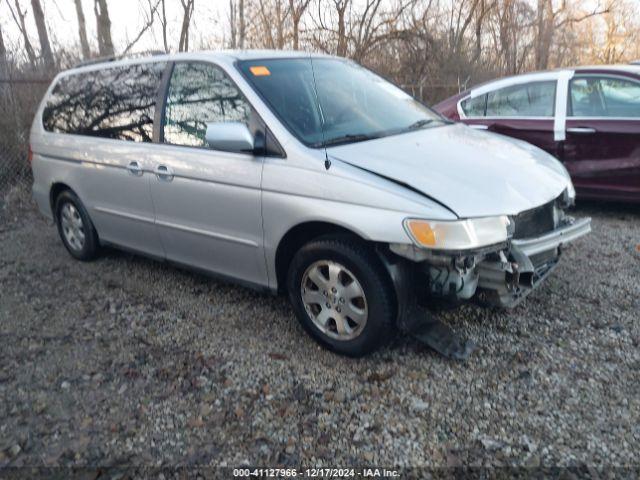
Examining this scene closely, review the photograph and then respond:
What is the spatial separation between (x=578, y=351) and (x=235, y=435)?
6.71ft

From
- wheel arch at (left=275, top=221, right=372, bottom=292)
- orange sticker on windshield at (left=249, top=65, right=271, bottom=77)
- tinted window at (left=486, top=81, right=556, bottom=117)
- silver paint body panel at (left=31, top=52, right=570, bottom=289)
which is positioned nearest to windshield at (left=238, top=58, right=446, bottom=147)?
orange sticker on windshield at (left=249, top=65, right=271, bottom=77)

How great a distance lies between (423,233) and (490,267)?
1.55 ft

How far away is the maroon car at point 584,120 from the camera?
566cm

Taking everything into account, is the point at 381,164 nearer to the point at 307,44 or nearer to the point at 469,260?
the point at 469,260

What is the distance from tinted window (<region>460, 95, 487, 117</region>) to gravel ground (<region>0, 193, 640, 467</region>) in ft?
8.76

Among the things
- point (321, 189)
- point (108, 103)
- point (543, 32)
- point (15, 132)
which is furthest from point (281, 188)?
point (543, 32)

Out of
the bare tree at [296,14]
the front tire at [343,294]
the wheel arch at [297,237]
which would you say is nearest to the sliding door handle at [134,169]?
the wheel arch at [297,237]

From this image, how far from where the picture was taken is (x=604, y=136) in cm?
572

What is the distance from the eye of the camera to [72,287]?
15.8ft

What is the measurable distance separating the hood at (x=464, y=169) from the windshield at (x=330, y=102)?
0.17 m

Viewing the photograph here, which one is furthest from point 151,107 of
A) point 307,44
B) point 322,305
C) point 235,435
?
point 307,44

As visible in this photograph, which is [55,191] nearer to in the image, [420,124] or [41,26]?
[420,124]

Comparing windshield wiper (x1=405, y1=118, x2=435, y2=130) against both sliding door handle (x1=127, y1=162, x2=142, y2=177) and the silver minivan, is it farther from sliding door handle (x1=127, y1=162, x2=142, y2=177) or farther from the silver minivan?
sliding door handle (x1=127, y1=162, x2=142, y2=177)

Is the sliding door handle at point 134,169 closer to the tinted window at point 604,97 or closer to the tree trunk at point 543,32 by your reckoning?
the tinted window at point 604,97
